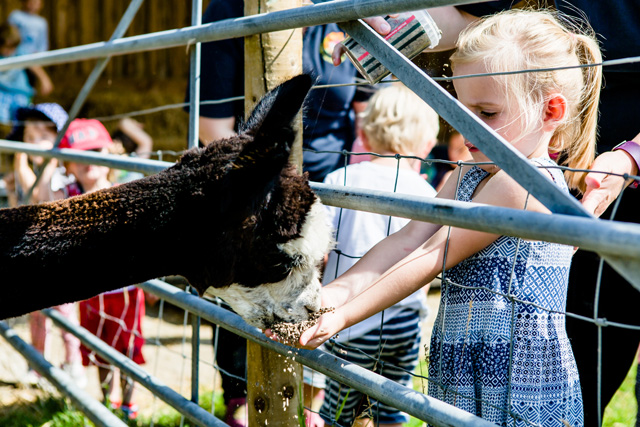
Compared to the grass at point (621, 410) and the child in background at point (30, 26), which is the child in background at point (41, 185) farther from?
the child in background at point (30, 26)

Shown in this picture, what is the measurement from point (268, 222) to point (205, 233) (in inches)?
6.6

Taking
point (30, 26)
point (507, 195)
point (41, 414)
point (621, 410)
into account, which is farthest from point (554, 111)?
point (30, 26)

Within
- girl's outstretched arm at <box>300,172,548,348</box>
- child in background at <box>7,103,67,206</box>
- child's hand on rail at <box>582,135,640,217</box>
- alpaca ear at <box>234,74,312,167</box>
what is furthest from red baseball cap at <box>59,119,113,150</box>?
child's hand on rail at <box>582,135,640,217</box>

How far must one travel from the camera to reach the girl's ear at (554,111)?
1.62 m

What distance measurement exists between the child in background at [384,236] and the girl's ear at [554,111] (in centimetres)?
93

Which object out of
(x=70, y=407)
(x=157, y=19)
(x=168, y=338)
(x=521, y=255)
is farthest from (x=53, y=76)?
(x=521, y=255)

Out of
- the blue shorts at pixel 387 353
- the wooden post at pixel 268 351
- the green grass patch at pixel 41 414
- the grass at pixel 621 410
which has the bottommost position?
the green grass patch at pixel 41 414

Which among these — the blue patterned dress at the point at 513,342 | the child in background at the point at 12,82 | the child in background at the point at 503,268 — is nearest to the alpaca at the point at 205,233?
the child in background at the point at 503,268

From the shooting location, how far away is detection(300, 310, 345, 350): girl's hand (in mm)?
1571

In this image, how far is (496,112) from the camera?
5.39ft

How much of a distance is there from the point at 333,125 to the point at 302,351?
4.98 feet

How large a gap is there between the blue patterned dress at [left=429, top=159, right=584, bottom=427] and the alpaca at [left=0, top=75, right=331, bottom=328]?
1.25ft

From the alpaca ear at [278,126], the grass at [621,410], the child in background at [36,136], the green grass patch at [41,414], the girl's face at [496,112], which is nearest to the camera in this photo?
the alpaca ear at [278,126]

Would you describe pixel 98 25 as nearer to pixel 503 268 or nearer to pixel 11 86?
pixel 11 86
